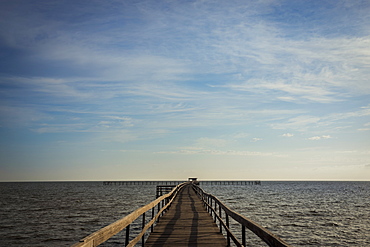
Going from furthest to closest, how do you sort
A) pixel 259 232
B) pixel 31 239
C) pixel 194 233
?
pixel 31 239, pixel 194 233, pixel 259 232

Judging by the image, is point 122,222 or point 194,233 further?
point 194,233

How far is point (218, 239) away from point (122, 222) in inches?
169

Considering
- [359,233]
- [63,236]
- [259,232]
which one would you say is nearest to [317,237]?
[359,233]

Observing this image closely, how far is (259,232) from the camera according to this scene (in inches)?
155

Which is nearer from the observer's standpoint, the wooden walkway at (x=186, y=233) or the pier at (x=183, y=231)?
the pier at (x=183, y=231)

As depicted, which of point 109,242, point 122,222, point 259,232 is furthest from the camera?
point 109,242

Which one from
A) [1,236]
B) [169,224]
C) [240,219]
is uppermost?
[240,219]

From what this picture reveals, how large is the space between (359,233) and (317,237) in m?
3.85

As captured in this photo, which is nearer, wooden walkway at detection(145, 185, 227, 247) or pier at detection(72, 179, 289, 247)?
pier at detection(72, 179, 289, 247)

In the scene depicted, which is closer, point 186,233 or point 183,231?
point 186,233

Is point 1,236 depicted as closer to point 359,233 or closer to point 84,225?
point 84,225

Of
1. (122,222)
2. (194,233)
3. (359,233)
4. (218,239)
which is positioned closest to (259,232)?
(122,222)

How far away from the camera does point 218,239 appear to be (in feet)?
25.9

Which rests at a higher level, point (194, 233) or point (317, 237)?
point (194, 233)
